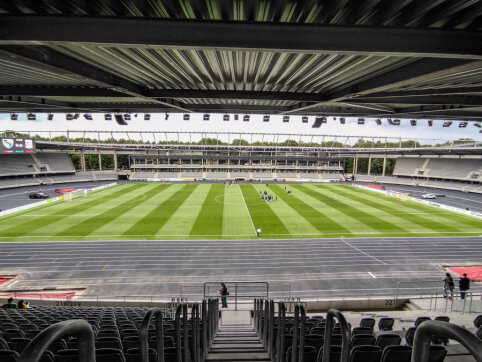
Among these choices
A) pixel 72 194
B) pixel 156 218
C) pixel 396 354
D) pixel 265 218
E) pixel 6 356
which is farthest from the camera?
pixel 72 194

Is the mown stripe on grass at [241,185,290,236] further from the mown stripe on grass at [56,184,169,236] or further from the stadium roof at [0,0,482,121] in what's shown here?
the stadium roof at [0,0,482,121]

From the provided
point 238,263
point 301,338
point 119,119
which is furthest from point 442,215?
point 301,338

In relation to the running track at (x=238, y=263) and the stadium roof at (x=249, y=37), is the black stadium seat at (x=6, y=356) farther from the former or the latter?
the running track at (x=238, y=263)

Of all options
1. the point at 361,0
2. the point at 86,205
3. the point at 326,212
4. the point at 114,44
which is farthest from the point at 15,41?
the point at 86,205

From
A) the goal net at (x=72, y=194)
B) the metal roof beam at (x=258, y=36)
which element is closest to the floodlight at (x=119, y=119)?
the metal roof beam at (x=258, y=36)

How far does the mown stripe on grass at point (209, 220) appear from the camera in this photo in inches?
992

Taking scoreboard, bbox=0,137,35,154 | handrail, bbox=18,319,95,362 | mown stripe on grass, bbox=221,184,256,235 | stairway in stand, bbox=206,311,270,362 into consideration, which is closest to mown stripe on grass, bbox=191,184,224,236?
mown stripe on grass, bbox=221,184,256,235

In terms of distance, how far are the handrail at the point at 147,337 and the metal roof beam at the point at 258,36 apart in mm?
3592

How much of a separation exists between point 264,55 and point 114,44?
323 centimetres

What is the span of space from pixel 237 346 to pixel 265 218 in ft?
77.9

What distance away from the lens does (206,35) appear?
401cm

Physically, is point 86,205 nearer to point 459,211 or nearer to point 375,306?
point 375,306

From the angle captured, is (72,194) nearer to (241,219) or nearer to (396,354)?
(241,219)

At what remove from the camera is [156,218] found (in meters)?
29.6
